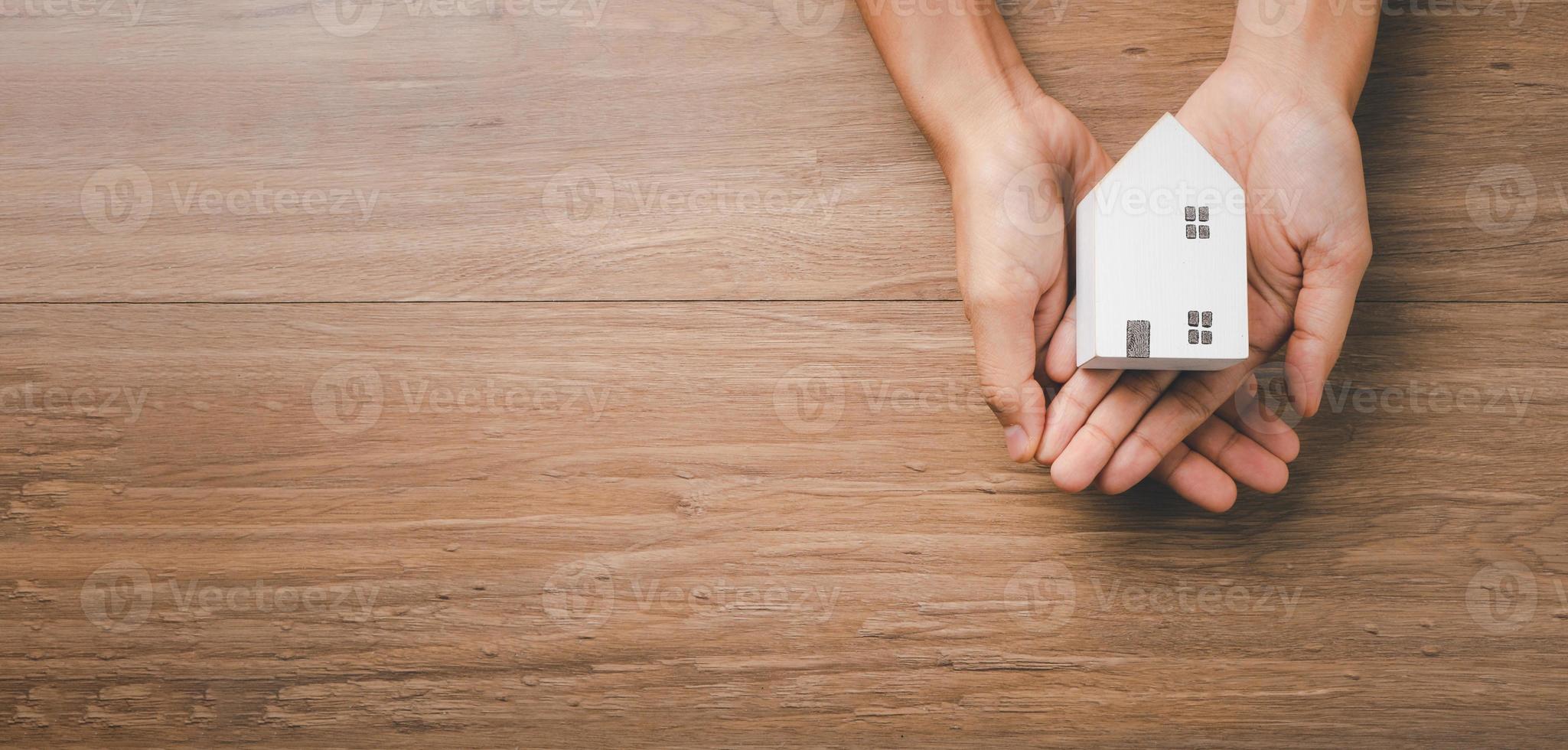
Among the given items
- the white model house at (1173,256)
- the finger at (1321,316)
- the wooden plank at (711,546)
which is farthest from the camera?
the wooden plank at (711,546)

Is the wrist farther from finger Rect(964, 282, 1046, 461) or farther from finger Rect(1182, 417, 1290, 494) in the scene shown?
finger Rect(1182, 417, 1290, 494)

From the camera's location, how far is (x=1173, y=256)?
0.75 metres

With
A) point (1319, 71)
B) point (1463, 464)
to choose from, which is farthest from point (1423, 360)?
point (1319, 71)

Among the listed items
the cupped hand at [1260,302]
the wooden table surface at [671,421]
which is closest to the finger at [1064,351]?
the cupped hand at [1260,302]

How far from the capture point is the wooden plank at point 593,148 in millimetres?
979

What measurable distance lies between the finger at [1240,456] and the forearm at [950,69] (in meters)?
0.41

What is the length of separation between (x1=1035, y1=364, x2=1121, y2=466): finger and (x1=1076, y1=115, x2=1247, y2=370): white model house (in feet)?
0.35

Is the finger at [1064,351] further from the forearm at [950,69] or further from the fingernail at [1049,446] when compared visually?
the forearm at [950,69]

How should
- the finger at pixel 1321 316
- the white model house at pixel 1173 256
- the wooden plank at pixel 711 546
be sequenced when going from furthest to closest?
the wooden plank at pixel 711 546 < the finger at pixel 1321 316 < the white model house at pixel 1173 256

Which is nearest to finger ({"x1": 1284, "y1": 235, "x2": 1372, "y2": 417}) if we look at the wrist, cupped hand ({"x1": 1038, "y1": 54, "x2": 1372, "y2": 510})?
cupped hand ({"x1": 1038, "y1": 54, "x2": 1372, "y2": 510})

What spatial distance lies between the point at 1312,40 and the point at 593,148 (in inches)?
31.4

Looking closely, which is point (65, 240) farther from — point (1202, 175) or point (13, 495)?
point (1202, 175)

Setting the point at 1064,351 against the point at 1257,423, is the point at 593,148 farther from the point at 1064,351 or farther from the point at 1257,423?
the point at 1257,423

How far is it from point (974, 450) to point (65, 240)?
1.09m
